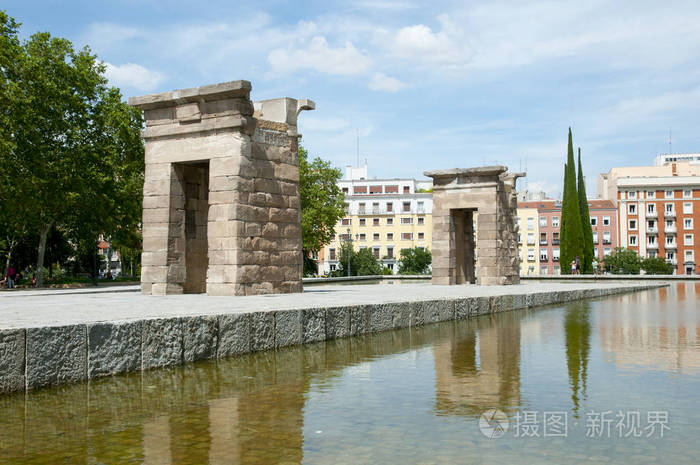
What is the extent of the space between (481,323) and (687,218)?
293 ft

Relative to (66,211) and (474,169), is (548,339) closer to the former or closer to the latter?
(474,169)

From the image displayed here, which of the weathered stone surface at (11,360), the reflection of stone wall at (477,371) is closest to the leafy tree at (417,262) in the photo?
the reflection of stone wall at (477,371)

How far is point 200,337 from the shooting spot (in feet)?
26.9

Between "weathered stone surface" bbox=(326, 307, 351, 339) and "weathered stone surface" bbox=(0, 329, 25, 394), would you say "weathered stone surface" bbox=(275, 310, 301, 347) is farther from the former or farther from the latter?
"weathered stone surface" bbox=(0, 329, 25, 394)

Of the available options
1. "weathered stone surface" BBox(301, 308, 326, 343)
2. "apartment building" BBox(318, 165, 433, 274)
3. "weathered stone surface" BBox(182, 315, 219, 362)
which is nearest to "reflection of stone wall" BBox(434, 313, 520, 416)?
"weathered stone surface" BBox(301, 308, 326, 343)

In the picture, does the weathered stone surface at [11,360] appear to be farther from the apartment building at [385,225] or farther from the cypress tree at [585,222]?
the apartment building at [385,225]

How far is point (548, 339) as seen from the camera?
1059cm

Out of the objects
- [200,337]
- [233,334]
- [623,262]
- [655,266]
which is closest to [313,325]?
[233,334]

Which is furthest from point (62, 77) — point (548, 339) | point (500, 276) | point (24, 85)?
point (548, 339)

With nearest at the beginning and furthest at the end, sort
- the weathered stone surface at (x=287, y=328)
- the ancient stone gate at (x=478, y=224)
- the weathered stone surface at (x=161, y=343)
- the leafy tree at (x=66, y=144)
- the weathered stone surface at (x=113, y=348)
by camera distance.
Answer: the weathered stone surface at (x=113, y=348)
the weathered stone surface at (x=161, y=343)
the weathered stone surface at (x=287, y=328)
the ancient stone gate at (x=478, y=224)
the leafy tree at (x=66, y=144)

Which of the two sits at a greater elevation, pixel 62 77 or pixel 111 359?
pixel 62 77

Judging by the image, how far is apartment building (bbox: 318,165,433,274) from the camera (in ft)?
323

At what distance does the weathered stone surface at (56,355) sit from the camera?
6375 mm

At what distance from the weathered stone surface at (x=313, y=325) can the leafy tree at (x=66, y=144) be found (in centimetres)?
2378
